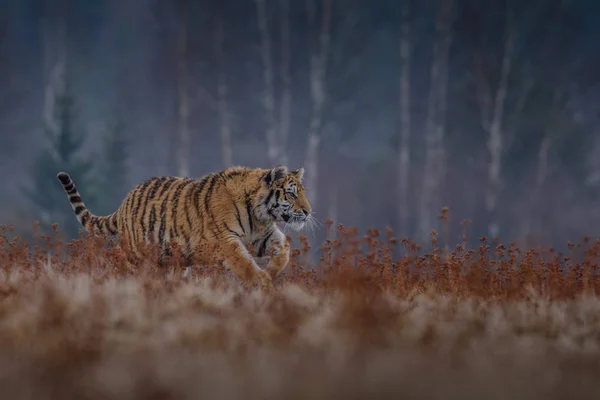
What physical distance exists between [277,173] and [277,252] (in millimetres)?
974

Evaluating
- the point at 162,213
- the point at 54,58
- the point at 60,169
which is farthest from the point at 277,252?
the point at 60,169

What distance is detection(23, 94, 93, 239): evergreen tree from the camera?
2761 centimetres

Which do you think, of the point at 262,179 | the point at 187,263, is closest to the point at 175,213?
the point at 187,263

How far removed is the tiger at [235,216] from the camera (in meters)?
8.01

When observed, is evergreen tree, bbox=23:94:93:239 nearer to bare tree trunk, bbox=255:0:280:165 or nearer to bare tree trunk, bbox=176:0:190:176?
bare tree trunk, bbox=176:0:190:176

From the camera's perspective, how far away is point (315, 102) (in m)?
22.5

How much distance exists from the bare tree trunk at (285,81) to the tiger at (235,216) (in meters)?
14.2

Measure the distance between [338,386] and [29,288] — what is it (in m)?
3.66

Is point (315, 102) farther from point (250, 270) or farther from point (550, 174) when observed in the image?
point (250, 270)

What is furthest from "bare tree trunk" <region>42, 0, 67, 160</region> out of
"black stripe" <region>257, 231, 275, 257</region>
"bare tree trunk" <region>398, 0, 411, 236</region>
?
"black stripe" <region>257, 231, 275, 257</region>

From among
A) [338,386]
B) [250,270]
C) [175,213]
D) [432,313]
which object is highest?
[175,213]

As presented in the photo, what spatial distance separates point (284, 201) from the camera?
818cm

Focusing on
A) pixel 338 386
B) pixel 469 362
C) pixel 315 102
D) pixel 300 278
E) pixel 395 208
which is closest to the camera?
pixel 338 386

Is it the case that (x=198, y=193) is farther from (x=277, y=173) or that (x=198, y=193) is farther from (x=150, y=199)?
(x=277, y=173)
